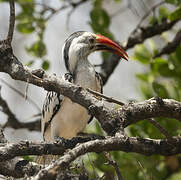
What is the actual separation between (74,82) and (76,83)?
0.10 ft

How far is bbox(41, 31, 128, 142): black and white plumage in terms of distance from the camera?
4.07 m

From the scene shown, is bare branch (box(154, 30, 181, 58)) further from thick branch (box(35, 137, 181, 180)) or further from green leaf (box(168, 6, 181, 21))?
thick branch (box(35, 137, 181, 180))

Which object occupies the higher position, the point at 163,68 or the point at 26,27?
the point at 26,27

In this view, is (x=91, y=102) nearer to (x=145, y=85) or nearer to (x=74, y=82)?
(x=74, y=82)

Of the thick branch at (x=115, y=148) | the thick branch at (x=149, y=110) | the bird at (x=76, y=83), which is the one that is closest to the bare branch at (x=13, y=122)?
the bird at (x=76, y=83)

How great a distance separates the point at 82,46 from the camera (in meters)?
4.50

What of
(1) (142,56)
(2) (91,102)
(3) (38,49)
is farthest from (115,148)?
(3) (38,49)

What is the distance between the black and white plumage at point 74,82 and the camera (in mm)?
4066

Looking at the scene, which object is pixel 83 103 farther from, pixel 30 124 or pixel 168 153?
pixel 30 124

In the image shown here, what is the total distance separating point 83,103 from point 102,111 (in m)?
0.14

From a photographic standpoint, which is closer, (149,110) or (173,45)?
(149,110)

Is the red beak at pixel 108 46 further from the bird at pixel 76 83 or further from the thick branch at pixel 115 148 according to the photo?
the thick branch at pixel 115 148

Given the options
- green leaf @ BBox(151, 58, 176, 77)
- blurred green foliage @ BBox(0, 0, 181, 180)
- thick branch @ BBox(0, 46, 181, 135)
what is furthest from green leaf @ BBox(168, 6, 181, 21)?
thick branch @ BBox(0, 46, 181, 135)

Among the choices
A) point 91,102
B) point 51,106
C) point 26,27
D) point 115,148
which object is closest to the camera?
point 115,148
